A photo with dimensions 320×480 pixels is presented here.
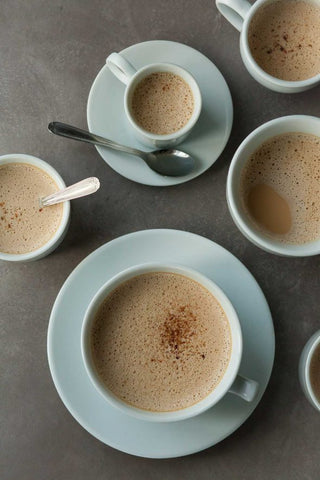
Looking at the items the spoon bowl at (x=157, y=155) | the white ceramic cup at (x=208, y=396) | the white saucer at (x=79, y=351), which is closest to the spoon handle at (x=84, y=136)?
the spoon bowl at (x=157, y=155)

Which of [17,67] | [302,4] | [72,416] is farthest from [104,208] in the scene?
[302,4]

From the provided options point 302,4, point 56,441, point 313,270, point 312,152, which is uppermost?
point 302,4

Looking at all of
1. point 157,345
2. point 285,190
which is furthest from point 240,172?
point 157,345

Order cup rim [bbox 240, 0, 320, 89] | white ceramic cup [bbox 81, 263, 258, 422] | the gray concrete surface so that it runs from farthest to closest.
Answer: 1. the gray concrete surface
2. cup rim [bbox 240, 0, 320, 89]
3. white ceramic cup [bbox 81, 263, 258, 422]

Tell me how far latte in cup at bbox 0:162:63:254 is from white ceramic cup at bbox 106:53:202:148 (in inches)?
11.3

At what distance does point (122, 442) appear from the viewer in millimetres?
1578

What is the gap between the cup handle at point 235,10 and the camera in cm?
158

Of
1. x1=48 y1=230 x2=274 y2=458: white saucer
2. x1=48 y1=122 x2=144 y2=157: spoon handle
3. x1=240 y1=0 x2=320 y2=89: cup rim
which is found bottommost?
x1=48 y1=230 x2=274 y2=458: white saucer

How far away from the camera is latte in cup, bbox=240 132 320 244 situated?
1.61 metres

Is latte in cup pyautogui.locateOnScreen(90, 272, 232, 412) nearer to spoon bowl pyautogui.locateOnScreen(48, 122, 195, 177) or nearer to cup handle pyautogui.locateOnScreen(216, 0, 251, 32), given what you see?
spoon bowl pyautogui.locateOnScreen(48, 122, 195, 177)

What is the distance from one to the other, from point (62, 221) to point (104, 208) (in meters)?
0.15

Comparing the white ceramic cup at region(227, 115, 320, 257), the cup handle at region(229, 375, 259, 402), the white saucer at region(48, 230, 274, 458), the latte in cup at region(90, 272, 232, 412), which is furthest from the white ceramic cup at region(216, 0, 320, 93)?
the cup handle at region(229, 375, 259, 402)

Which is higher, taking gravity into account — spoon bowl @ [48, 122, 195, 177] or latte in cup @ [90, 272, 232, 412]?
spoon bowl @ [48, 122, 195, 177]

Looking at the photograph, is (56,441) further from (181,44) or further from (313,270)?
(181,44)
